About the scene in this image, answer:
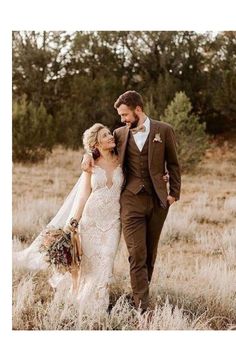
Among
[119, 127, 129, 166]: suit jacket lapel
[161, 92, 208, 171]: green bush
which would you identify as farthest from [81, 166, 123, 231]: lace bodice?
[161, 92, 208, 171]: green bush

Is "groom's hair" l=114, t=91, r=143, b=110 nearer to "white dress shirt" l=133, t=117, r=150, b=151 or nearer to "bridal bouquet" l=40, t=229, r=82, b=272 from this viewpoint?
"white dress shirt" l=133, t=117, r=150, b=151

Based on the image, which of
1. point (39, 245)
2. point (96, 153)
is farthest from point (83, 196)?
point (39, 245)

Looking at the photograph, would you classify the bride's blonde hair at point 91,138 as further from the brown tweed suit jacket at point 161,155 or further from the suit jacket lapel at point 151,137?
the suit jacket lapel at point 151,137

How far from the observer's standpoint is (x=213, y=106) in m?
5.52

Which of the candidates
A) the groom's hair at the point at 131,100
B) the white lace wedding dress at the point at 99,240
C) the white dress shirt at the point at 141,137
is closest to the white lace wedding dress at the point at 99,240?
the white lace wedding dress at the point at 99,240

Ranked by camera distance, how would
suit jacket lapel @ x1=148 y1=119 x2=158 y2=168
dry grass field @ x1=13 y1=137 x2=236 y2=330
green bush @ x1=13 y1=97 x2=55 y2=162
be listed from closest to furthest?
suit jacket lapel @ x1=148 y1=119 x2=158 y2=168 < dry grass field @ x1=13 y1=137 x2=236 y2=330 < green bush @ x1=13 y1=97 x2=55 y2=162

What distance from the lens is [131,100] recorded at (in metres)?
4.99

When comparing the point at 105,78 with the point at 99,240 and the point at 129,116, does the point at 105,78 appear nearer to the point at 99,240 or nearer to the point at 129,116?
the point at 129,116

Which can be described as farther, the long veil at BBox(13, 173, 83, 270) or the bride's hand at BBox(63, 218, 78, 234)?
the long veil at BBox(13, 173, 83, 270)

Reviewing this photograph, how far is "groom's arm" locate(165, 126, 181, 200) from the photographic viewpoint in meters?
4.96

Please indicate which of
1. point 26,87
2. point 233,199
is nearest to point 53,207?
point 26,87

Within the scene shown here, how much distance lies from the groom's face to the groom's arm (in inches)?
9.5

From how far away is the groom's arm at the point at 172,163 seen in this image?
496cm
